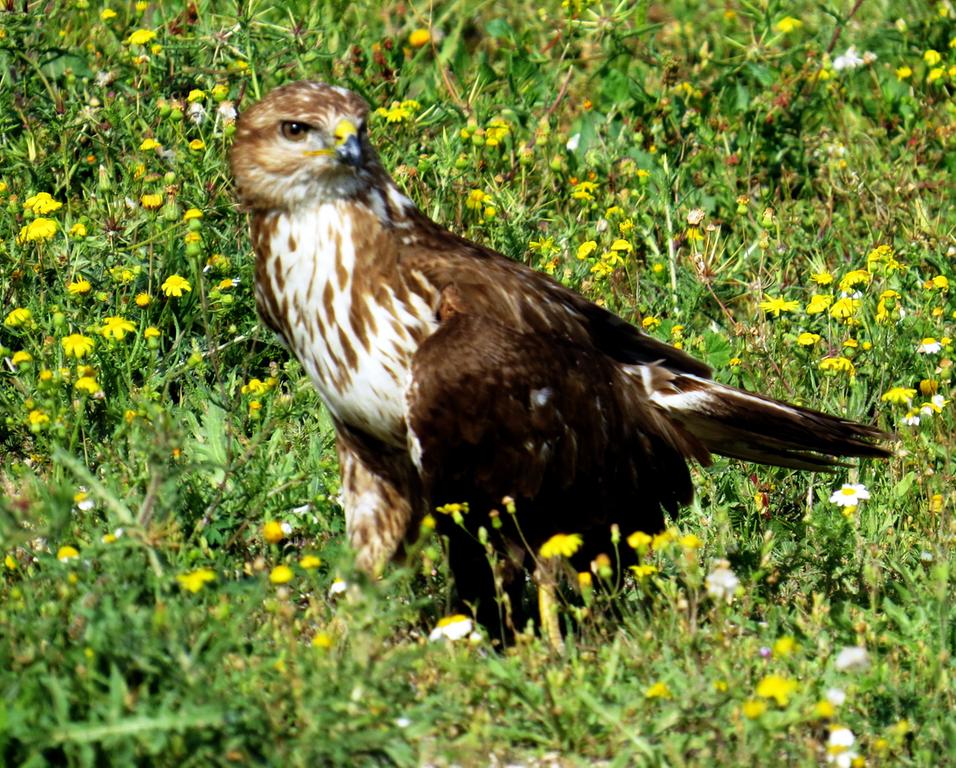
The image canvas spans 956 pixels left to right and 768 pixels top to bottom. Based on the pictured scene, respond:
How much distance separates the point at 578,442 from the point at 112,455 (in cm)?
143

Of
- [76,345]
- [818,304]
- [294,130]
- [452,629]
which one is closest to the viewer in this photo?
[452,629]

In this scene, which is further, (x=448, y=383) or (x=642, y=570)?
(x=448, y=383)

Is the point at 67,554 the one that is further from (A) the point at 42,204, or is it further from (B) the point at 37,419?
(A) the point at 42,204

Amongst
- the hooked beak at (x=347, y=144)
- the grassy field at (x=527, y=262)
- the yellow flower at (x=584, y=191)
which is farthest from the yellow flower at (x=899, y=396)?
the hooked beak at (x=347, y=144)

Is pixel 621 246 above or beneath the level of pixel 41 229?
beneath

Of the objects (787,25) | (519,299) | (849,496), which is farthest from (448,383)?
(787,25)

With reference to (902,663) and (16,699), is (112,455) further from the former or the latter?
(902,663)

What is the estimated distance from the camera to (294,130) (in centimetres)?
490

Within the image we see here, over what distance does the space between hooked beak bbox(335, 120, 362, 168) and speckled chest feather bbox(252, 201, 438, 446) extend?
141 mm

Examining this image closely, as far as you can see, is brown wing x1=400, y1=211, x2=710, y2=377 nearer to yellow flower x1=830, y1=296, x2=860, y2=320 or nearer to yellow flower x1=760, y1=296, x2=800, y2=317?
yellow flower x1=760, y1=296, x2=800, y2=317

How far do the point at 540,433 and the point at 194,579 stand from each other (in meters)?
1.33

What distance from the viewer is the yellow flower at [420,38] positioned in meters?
8.04

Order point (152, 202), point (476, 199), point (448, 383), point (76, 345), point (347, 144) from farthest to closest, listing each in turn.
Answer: point (476, 199) < point (152, 202) < point (76, 345) < point (347, 144) < point (448, 383)

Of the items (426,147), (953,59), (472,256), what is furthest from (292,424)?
(953,59)
